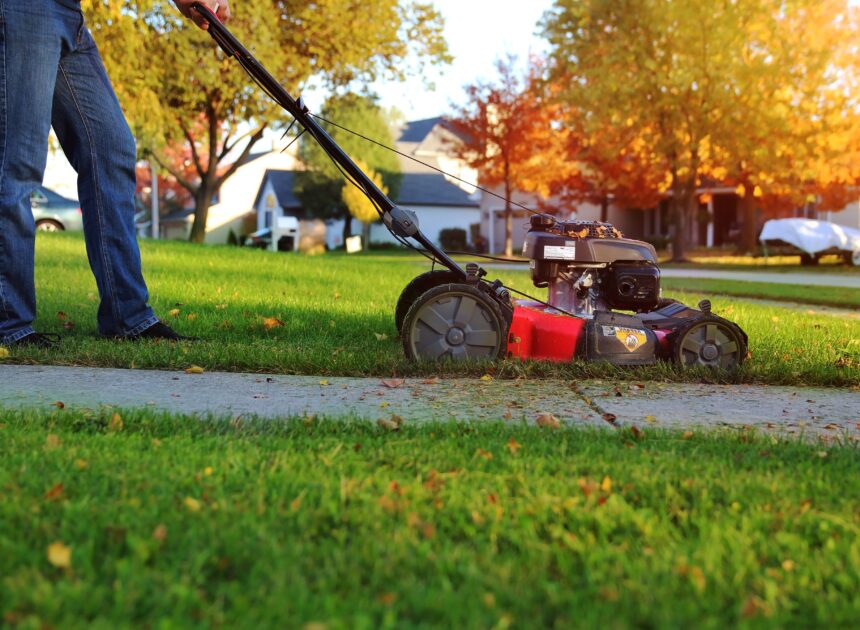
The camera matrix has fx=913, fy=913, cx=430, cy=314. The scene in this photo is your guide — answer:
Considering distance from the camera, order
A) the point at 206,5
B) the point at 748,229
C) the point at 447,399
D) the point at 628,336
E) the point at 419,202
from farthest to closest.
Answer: the point at 419,202
the point at 748,229
the point at 206,5
the point at 628,336
the point at 447,399

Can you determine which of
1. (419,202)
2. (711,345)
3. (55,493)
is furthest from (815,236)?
(419,202)

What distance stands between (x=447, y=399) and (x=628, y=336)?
122cm

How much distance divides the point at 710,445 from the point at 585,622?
1415 mm

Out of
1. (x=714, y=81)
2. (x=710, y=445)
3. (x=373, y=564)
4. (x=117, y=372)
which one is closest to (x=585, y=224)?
(x=710, y=445)

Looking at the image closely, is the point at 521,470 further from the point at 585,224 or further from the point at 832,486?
the point at 585,224

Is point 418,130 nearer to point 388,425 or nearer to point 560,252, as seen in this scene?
point 560,252

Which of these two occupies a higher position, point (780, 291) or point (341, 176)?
point (341, 176)

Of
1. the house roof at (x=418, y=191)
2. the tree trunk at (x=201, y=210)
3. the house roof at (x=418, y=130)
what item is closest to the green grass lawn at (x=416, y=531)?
the tree trunk at (x=201, y=210)

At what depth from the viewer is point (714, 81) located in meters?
20.7

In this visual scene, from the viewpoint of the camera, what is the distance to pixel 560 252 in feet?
14.8

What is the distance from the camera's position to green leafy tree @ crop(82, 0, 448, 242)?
18.3m

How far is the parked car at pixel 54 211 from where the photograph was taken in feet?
76.2

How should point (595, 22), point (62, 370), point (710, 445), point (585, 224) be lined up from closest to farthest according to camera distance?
point (710, 445), point (62, 370), point (585, 224), point (595, 22)

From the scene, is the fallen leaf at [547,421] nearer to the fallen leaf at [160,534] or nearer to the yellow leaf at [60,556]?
the fallen leaf at [160,534]
